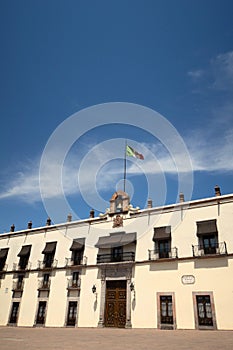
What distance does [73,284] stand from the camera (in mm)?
23906

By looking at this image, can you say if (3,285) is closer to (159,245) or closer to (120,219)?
(120,219)

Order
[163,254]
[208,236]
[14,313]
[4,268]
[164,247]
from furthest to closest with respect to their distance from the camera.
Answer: [4,268] < [14,313] < [164,247] < [163,254] < [208,236]

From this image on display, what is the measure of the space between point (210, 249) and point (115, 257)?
26.0 ft

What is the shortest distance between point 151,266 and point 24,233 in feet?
51.7

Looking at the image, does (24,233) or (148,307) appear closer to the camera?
(148,307)

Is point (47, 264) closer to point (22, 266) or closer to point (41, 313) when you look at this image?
point (22, 266)

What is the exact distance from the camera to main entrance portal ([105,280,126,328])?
20.8 meters

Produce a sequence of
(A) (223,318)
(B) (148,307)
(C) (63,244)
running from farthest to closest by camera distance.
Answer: (C) (63,244) → (B) (148,307) → (A) (223,318)

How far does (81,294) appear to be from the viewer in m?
23.1

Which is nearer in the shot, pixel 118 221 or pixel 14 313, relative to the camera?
pixel 118 221

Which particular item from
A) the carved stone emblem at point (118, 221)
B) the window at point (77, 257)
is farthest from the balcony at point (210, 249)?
the window at point (77, 257)

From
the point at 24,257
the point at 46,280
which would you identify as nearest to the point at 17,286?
the point at 24,257

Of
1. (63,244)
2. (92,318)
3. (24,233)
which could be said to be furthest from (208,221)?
(24,233)

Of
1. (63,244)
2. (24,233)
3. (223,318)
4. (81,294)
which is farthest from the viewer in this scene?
(24,233)
